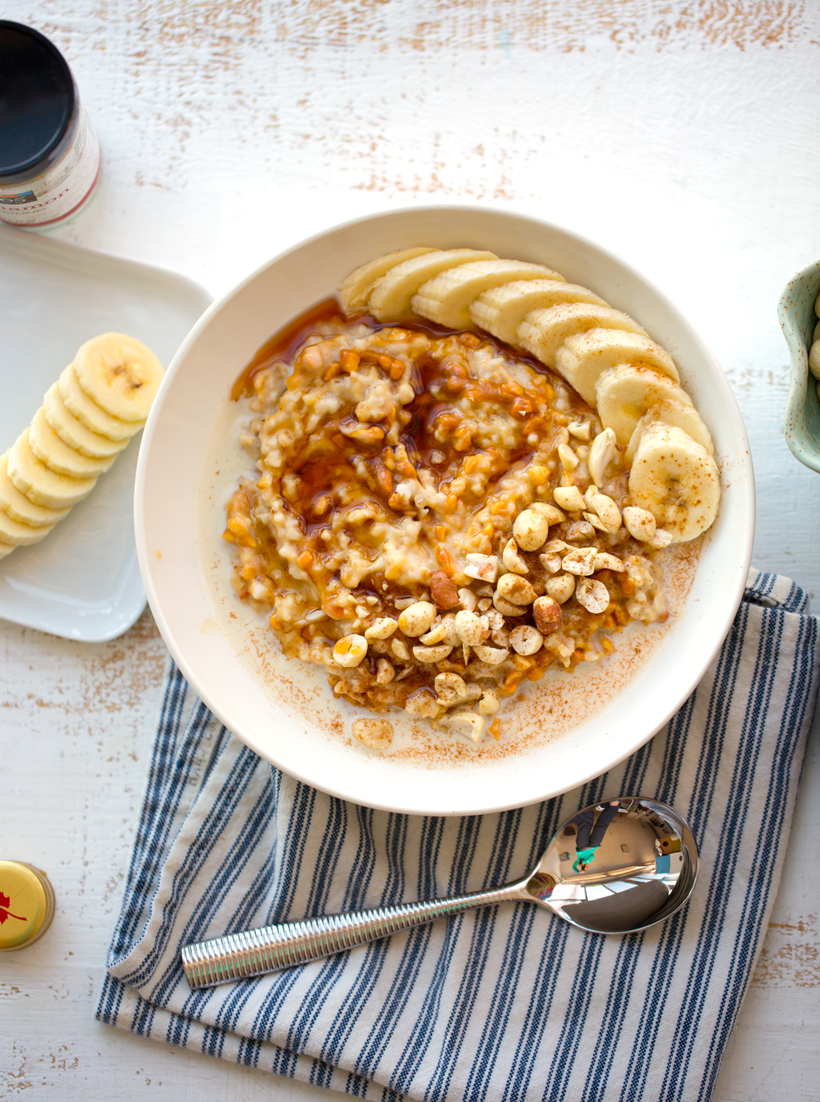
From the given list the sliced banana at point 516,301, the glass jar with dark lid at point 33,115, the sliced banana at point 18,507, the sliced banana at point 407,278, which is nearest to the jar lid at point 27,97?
the glass jar with dark lid at point 33,115

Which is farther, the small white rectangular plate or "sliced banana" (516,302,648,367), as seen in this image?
the small white rectangular plate

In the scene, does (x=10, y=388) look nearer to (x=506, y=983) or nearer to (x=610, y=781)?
(x=610, y=781)

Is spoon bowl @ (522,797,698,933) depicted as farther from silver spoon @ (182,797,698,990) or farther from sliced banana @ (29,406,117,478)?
sliced banana @ (29,406,117,478)

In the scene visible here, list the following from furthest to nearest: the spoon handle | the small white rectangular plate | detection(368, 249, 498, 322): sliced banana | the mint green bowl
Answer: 1. the small white rectangular plate
2. the spoon handle
3. detection(368, 249, 498, 322): sliced banana
4. the mint green bowl

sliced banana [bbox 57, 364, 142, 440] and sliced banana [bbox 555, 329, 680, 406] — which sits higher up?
sliced banana [bbox 555, 329, 680, 406]

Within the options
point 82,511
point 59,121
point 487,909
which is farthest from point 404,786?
point 59,121

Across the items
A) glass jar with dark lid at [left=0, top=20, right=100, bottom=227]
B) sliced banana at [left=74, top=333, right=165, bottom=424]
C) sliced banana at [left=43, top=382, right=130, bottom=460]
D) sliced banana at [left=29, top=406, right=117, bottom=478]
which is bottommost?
sliced banana at [left=29, top=406, right=117, bottom=478]

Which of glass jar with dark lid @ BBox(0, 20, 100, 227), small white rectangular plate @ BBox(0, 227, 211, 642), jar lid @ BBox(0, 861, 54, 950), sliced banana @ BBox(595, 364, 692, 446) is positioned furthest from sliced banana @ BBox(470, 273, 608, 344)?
jar lid @ BBox(0, 861, 54, 950)

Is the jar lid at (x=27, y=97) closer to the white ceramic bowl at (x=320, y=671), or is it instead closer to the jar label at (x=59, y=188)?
the jar label at (x=59, y=188)
